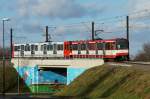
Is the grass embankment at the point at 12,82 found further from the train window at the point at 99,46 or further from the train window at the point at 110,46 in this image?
the train window at the point at 110,46

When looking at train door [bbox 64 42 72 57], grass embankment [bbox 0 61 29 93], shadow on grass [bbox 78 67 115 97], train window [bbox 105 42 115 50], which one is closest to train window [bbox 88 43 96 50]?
train window [bbox 105 42 115 50]

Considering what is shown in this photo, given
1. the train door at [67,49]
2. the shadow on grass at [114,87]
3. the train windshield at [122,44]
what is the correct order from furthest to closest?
the train door at [67,49]
the train windshield at [122,44]
the shadow on grass at [114,87]

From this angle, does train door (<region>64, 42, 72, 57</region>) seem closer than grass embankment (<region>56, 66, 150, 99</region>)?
No

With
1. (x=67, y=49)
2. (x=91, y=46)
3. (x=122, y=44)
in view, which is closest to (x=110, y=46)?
(x=122, y=44)

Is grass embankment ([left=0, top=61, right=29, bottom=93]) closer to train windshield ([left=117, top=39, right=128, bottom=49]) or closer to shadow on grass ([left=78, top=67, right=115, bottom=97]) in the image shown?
train windshield ([left=117, top=39, right=128, bottom=49])

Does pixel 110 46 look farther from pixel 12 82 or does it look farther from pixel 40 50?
pixel 12 82

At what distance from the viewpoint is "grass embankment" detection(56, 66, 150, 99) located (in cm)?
4333

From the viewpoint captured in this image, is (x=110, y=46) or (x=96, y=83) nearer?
(x=96, y=83)

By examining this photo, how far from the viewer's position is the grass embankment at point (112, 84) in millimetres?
43328

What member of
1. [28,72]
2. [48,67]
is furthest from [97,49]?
[28,72]

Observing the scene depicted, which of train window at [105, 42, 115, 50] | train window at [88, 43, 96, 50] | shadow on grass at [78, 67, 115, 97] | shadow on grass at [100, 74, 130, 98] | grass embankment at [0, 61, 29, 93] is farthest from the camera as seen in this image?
grass embankment at [0, 61, 29, 93]

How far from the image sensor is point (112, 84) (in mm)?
53000

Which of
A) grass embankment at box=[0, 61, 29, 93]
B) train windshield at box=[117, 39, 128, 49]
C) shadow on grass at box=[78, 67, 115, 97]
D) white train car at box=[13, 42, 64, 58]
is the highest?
train windshield at box=[117, 39, 128, 49]

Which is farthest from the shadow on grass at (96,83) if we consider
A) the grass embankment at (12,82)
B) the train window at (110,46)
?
the grass embankment at (12,82)
